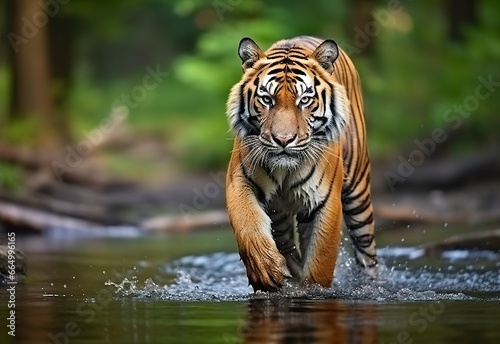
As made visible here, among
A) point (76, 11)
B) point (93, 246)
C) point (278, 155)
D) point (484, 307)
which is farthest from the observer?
point (76, 11)

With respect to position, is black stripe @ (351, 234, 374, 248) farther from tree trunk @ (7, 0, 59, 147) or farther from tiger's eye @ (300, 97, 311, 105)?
tree trunk @ (7, 0, 59, 147)

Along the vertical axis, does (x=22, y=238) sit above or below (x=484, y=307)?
above

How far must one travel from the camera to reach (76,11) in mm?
25016

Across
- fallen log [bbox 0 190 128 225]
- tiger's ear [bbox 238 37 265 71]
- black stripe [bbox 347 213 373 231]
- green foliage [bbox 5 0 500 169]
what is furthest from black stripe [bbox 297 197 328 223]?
green foliage [bbox 5 0 500 169]

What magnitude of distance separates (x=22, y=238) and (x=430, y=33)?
16.3 m

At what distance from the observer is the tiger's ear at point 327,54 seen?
809cm

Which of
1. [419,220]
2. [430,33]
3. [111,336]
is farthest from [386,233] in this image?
[430,33]

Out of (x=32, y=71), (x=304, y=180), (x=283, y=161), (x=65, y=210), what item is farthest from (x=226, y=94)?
(x=283, y=161)

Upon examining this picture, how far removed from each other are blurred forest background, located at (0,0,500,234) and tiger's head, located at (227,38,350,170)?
22.8ft

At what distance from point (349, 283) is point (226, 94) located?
1272 cm

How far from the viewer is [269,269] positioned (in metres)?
7.66

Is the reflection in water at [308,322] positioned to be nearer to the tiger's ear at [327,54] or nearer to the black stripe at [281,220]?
the black stripe at [281,220]

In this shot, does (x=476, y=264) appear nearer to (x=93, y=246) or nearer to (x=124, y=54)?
(x=93, y=246)

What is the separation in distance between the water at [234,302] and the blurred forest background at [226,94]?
14.8 feet
